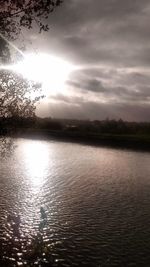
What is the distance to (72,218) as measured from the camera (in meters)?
46.2

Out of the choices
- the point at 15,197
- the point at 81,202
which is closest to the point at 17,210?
the point at 15,197

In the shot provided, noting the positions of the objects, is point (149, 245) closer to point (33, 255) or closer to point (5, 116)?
point (33, 255)

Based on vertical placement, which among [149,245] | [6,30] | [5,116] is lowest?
[149,245]

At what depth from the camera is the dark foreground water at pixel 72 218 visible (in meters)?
34.2

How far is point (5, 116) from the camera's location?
41.5m

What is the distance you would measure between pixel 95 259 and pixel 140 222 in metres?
14.1

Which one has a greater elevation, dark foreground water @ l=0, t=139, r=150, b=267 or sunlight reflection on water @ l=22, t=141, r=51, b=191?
sunlight reflection on water @ l=22, t=141, r=51, b=191

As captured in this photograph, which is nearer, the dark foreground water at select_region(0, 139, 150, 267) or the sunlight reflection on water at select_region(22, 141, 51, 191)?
the dark foreground water at select_region(0, 139, 150, 267)

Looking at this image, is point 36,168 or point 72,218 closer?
point 72,218

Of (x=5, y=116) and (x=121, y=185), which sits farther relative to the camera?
(x=121, y=185)

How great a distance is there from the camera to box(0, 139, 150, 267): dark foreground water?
3425cm

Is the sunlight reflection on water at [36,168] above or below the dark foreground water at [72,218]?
above

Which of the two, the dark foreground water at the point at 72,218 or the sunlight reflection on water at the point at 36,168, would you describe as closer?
the dark foreground water at the point at 72,218

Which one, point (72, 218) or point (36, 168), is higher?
point (36, 168)
